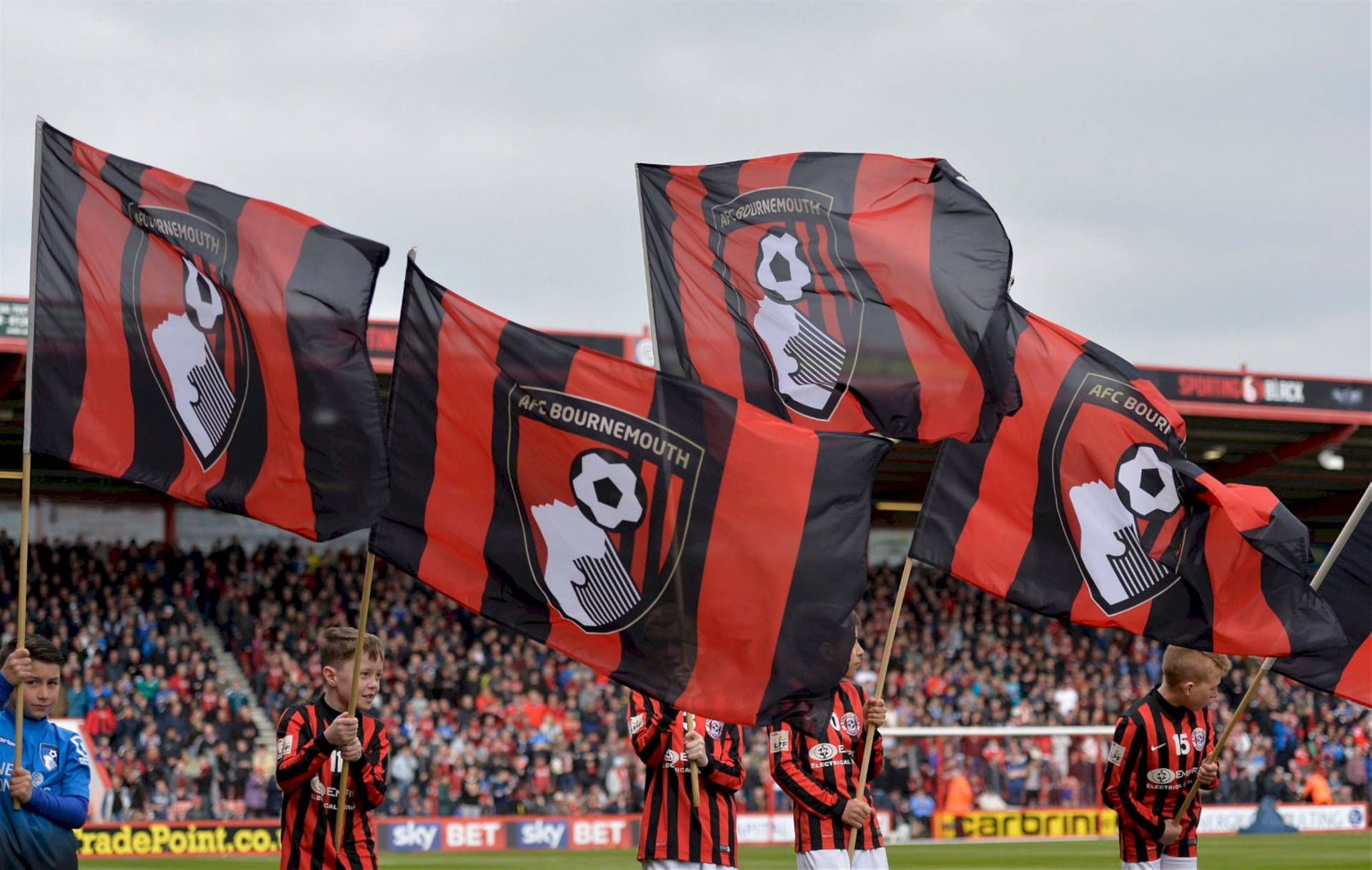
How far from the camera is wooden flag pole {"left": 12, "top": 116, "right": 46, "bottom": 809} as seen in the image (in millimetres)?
7188

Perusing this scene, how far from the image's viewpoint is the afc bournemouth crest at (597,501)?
316 inches

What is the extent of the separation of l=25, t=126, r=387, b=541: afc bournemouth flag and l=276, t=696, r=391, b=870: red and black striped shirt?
3.41 ft

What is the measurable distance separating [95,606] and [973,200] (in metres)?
26.6

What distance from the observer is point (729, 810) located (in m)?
10.0

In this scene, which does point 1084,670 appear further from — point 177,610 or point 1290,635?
point 1290,635

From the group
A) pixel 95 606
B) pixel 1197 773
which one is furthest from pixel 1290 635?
pixel 95 606

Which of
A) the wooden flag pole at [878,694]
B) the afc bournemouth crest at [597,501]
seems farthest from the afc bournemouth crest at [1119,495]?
the afc bournemouth crest at [597,501]

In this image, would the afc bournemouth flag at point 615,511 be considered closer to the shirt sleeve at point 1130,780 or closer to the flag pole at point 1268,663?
the shirt sleeve at point 1130,780

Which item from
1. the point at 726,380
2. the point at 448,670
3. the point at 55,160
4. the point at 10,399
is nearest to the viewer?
the point at 55,160

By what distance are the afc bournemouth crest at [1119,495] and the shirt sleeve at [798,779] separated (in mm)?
1970

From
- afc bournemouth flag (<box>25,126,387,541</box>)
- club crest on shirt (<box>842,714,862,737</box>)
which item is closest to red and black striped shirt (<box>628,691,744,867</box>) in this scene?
club crest on shirt (<box>842,714,862,737</box>)

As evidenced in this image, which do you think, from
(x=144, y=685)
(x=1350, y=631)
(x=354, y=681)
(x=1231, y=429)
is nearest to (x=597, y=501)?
(x=354, y=681)

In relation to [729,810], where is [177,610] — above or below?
above

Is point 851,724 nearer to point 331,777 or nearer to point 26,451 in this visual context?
point 331,777
